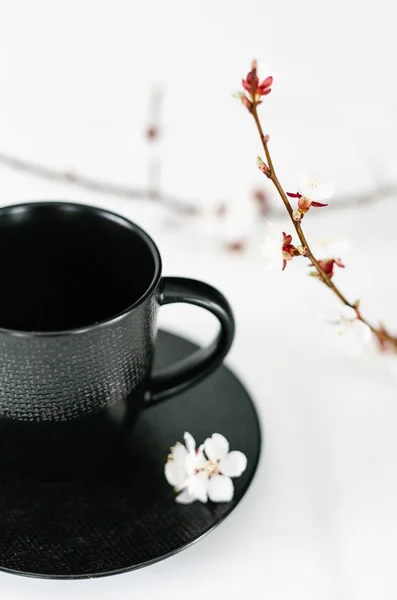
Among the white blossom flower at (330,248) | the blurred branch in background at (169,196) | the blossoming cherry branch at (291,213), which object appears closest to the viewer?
the blossoming cherry branch at (291,213)

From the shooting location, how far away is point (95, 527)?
28.7 inches

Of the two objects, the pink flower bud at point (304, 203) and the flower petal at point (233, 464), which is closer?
the pink flower bud at point (304, 203)

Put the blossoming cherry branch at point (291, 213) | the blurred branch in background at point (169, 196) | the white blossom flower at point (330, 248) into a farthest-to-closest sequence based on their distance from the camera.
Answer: the blurred branch in background at point (169, 196), the white blossom flower at point (330, 248), the blossoming cherry branch at point (291, 213)

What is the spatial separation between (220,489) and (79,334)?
0.65ft

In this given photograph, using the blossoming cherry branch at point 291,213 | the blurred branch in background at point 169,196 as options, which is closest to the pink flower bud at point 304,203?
the blossoming cherry branch at point 291,213

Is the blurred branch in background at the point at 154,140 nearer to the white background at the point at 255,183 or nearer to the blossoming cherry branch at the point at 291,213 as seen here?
the white background at the point at 255,183

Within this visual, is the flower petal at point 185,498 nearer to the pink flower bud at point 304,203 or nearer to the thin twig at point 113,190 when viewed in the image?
the pink flower bud at point 304,203

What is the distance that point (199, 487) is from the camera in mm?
751

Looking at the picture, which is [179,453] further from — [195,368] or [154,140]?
[154,140]

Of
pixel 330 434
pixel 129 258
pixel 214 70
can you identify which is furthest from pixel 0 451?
pixel 214 70

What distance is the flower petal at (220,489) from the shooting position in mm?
755

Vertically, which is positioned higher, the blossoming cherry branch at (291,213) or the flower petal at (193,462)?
the blossoming cherry branch at (291,213)

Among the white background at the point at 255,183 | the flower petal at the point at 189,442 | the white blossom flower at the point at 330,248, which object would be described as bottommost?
the white background at the point at 255,183

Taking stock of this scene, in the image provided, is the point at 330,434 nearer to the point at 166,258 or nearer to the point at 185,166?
the point at 166,258
